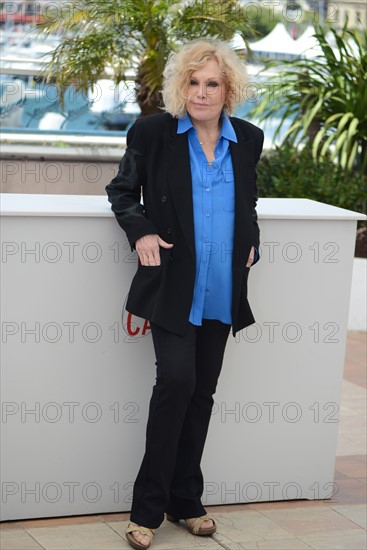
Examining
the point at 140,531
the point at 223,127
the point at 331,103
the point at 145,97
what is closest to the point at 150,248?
the point at 223,127

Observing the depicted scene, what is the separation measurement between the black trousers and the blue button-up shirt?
80 mm

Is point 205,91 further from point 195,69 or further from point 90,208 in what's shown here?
point 90,208

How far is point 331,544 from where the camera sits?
3.87 m

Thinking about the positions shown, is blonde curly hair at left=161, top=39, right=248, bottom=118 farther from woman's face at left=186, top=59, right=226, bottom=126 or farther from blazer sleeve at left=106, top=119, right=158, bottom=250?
blazer sleeve at left=106, top=119, right=158, bottom=250

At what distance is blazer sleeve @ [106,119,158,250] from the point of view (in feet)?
11.8

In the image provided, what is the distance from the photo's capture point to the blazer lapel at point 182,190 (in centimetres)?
358

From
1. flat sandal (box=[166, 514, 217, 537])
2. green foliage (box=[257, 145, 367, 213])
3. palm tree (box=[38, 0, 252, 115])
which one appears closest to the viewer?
flat sandal (box=[166, 514, 217, 537])

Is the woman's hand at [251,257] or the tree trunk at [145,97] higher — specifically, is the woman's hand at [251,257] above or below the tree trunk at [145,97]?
below

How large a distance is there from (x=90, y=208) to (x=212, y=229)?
0.49 m

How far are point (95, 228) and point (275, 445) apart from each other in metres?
1.21

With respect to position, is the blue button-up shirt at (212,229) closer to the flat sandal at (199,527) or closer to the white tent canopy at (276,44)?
the flat sandal at (199,527)

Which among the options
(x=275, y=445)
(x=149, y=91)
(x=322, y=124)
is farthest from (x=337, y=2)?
(x=275, y=445)

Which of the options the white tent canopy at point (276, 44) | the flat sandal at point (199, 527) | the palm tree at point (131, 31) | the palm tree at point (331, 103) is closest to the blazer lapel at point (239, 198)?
the flat sandal at point (199, 527)

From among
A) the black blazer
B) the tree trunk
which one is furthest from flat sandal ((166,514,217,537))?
the tree trunk
